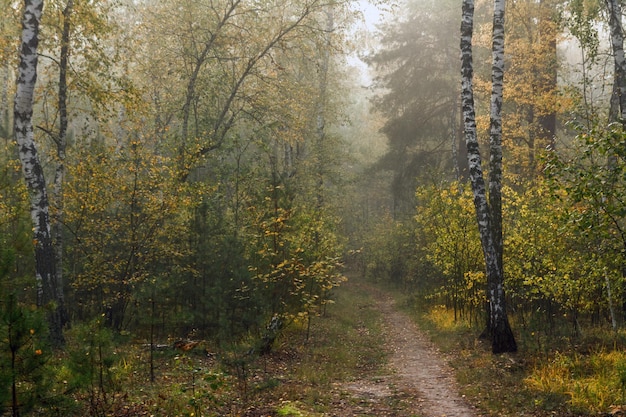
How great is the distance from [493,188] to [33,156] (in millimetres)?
10146

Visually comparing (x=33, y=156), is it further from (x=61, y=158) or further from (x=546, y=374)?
(x=546, y=374)

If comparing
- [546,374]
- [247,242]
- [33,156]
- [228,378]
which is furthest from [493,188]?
[33,156]

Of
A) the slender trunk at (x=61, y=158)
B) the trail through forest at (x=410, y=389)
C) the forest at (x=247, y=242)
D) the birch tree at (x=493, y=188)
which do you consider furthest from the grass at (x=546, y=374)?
the slender trunk at (x=61, y=158)

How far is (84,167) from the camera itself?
12305mm

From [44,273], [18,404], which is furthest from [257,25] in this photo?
[18,404]

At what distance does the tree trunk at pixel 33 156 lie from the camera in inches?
371

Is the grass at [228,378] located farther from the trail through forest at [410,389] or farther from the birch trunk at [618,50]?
the birch trunk at [618,50]

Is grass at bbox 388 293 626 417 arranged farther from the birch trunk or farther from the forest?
the birch trunk

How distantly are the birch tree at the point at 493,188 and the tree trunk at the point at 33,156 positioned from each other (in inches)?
371

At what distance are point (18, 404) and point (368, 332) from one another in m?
13.0

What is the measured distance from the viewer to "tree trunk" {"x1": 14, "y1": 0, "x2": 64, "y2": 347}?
943cm

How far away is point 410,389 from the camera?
9.46 meters

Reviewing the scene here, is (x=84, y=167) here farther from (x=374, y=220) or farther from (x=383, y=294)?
(x=374, y=220)

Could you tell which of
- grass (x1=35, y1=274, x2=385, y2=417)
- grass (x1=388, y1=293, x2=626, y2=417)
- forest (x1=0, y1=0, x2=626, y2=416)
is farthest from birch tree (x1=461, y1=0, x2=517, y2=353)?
grass (x1=35, y1=274, x2=385, y2=417)
